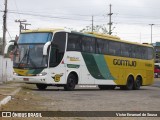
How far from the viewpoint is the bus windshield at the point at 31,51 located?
2364 cm

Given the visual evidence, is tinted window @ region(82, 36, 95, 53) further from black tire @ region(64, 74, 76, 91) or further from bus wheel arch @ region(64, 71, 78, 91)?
black tire @ region(64, 74, 76, 91)

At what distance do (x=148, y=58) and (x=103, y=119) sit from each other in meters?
22.4

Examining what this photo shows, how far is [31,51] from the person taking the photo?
2389 cm

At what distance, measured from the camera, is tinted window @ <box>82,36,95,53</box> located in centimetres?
2607

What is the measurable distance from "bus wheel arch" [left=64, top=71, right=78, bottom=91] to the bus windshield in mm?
1995

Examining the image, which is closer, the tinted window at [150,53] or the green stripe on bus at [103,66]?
the green stripe on bus at [103,66]

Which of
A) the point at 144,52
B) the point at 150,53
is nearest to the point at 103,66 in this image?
the point at 144,52

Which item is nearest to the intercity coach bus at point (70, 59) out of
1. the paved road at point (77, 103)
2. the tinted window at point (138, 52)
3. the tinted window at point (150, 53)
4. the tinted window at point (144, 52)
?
the tinted window at point (138, 52)

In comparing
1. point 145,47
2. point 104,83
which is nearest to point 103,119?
point 104,83

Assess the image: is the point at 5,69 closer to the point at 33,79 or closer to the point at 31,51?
the point at 31,51

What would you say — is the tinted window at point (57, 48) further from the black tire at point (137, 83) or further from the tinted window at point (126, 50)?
the black tire at point (137, 83)

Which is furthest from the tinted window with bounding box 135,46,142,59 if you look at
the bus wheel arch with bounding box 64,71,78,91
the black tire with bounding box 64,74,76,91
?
the black tire with bounding box 64,74,76,91

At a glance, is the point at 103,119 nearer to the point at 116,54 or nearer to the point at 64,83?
the point at 64,83

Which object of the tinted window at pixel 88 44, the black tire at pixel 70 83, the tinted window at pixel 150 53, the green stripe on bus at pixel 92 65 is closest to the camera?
the black tire at pixel 70 83
